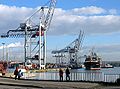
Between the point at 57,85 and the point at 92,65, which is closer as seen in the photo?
the point at 57,85

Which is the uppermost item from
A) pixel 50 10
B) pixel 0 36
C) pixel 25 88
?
pixel 50 10

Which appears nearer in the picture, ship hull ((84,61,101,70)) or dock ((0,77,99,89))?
dock ((0,77,99,89))

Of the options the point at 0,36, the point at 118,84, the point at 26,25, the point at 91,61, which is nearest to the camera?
the point at 118,84

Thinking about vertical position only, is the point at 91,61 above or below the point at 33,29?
below

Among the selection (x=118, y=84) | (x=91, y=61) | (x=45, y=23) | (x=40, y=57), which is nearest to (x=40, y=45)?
(x=40, y=57)

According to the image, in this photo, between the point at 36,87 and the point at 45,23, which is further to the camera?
the point at 45,23

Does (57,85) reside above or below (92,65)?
above

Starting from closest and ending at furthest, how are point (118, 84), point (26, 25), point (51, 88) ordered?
point (51, 88) < point (118, 84) < point (26, 25)

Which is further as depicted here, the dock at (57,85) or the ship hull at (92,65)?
the ship hull at (92,65)

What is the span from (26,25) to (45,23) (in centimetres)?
1608

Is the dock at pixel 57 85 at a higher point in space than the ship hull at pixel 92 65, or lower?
higher

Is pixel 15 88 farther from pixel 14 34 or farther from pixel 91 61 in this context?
pixel 91 61

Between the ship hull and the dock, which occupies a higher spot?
the dock

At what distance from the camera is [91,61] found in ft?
643
